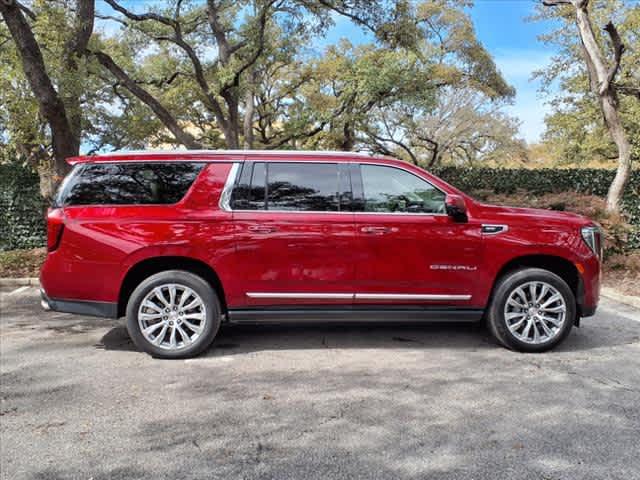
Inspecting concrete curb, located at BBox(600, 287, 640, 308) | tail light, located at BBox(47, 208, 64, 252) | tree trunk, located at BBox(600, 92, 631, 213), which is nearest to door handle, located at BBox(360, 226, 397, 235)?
tail light, located at BBox(47, 208, 64, 252)

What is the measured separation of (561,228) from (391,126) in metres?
23.8

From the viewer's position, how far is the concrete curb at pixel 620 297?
6796mm

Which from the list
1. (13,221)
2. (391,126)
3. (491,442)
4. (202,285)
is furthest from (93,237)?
(391,126)

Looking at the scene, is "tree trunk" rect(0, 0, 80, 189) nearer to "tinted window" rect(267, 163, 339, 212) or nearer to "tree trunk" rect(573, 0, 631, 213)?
"tinted window" rect(267, 163, 339, 212)

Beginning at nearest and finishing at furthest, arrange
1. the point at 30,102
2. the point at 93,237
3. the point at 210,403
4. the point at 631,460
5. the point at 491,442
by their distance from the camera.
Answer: the point at 631,460 → the point at 491,442 → the point at 210,403 → the point at 93,237 → the point at 30,102

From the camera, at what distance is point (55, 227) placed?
4.44 m

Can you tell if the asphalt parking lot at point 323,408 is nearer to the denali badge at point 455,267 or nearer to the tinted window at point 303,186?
the denali badge at point 455,267

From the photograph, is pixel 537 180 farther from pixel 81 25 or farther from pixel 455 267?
pixel 81 25

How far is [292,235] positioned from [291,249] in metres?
0.13

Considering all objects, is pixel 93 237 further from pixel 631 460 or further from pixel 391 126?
pixel 391 126

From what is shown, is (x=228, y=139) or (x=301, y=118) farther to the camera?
(x=301, y=118)

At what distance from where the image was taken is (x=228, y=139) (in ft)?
51.6

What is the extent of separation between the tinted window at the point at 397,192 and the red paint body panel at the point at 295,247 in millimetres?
100

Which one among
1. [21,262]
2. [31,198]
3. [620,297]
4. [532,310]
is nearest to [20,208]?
[31,198]
